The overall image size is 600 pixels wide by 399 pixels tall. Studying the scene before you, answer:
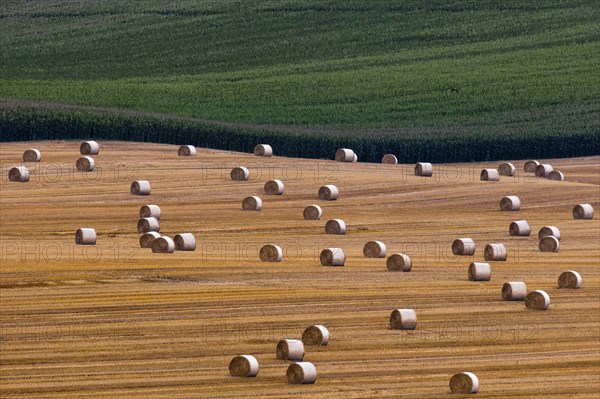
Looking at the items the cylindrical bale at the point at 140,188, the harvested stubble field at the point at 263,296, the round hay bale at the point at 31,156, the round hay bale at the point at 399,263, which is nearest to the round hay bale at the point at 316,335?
the harvested stubble field at the point at 263,296

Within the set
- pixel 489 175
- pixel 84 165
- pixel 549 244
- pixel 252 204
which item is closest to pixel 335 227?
pixel 252 204

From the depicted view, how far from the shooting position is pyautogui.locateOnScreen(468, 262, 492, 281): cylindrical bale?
21906 millimetres

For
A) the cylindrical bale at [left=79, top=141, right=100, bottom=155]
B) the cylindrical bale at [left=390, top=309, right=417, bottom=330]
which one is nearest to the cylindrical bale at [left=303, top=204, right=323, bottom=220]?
the cylindrical bale at [left=79, top=141, right=100, bottom=155]

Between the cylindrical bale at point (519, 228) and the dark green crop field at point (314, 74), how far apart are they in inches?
379

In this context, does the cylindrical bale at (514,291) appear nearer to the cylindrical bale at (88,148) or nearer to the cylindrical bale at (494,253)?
the cylindrical bale at (494,253)

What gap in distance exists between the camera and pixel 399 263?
22.1 m

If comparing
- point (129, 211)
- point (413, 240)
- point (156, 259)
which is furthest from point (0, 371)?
point (413, 240)

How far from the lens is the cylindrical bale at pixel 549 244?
968 inches

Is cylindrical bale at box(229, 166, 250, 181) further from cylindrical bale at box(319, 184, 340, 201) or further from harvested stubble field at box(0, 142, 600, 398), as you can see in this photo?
cylindrical bale at box(319, 184, 340, 201)

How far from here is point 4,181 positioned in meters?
25.7

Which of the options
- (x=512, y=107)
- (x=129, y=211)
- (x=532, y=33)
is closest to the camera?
(x=129, y=211)

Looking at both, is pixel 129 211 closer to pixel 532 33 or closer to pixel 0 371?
pixel 0 371

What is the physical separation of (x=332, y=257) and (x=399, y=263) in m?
0.91

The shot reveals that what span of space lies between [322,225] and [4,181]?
4992 mm
